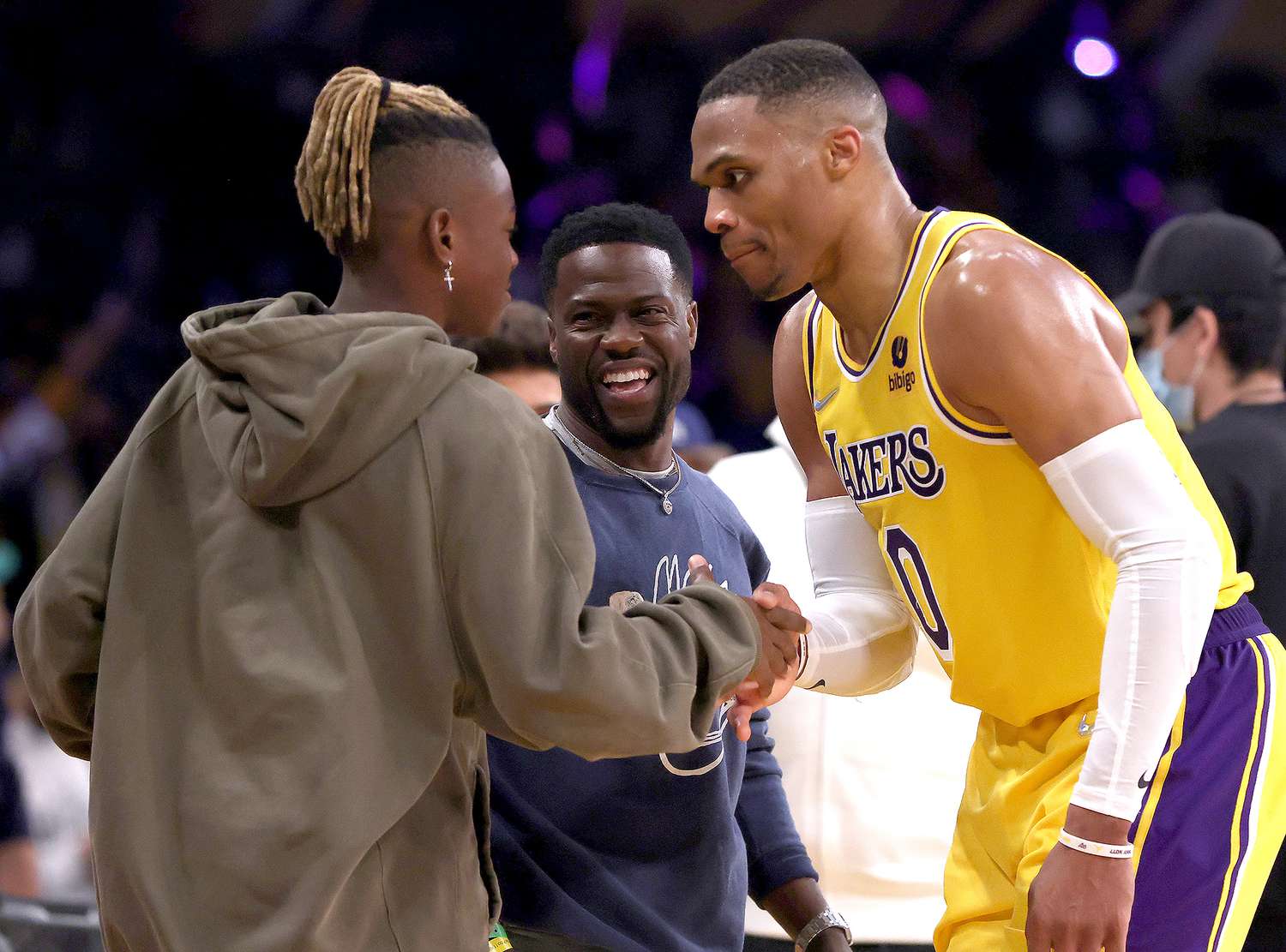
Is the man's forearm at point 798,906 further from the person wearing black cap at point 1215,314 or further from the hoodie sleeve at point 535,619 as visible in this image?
the person wearing black cap at point 1215,314

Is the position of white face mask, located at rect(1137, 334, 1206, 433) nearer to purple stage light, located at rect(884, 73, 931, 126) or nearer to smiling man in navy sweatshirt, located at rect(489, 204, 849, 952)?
smiling man in navy sweatshirt, located at rect(489, 204, 849, 952)

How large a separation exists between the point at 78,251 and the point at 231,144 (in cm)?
82

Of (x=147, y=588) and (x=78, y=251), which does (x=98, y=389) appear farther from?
(x=147, y=588)

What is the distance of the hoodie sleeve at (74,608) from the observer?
5.52 ft

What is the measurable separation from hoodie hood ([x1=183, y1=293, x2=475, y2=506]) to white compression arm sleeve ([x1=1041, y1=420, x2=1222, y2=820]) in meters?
0.82

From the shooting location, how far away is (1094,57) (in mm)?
7129

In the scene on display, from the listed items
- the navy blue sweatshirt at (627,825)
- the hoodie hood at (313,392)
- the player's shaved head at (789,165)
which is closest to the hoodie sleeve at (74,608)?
the hoodie hood at (313,392)

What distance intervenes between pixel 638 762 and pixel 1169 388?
7.16ft

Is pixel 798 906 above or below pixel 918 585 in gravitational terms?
below

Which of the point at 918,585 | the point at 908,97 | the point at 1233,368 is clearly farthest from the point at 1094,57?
the point at 918,585

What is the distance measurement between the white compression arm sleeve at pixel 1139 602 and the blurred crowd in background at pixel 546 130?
15.7ft

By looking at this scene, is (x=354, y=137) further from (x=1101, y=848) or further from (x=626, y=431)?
(x=1101, y=848)

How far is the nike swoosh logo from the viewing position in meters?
2.30

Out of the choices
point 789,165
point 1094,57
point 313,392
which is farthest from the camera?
point 1094,57
